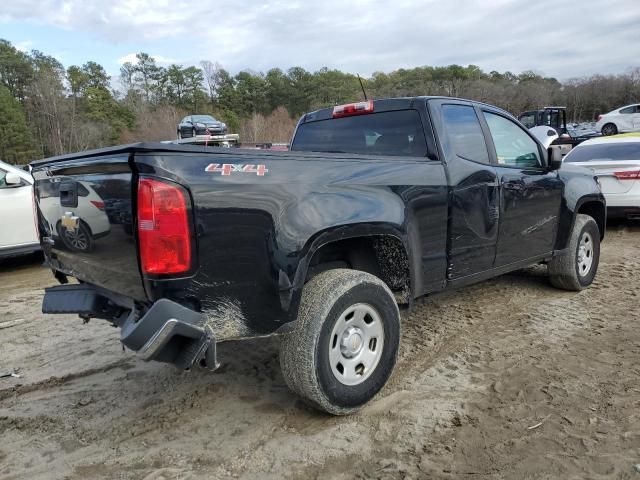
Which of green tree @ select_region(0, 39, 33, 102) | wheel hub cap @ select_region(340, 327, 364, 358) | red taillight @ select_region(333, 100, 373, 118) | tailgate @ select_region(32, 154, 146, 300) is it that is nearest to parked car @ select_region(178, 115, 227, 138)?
red taillight @ select_region(333, 100, 373, 118)

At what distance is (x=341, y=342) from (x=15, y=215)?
6.10m

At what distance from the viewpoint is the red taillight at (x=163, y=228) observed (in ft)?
7.79

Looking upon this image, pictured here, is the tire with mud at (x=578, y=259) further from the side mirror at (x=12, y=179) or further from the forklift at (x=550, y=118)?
the forklift at (x=550, y=118)

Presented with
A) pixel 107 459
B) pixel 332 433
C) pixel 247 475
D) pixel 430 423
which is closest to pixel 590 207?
pixel 430 423

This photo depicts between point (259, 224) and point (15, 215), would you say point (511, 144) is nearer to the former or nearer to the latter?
point (259, 224)

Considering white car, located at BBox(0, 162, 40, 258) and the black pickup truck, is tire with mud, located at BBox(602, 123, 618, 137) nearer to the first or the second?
the black pickup truck

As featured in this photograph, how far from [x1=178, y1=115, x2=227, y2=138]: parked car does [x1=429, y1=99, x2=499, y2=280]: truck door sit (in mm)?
20589

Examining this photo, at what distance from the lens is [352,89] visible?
57438 mm

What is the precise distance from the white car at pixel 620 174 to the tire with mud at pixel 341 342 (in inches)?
253

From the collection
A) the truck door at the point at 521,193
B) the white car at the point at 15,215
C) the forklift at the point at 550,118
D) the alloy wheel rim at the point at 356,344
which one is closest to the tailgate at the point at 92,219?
the alloy wheel rim at the point at 356,344

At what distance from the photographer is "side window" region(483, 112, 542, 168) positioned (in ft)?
14.6

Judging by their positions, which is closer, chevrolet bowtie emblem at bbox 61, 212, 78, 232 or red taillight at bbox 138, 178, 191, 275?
red taillight at bbox 138, 178, 191, 275

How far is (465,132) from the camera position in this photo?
13.5ft

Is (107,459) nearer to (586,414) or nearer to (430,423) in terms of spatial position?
(430,423)
